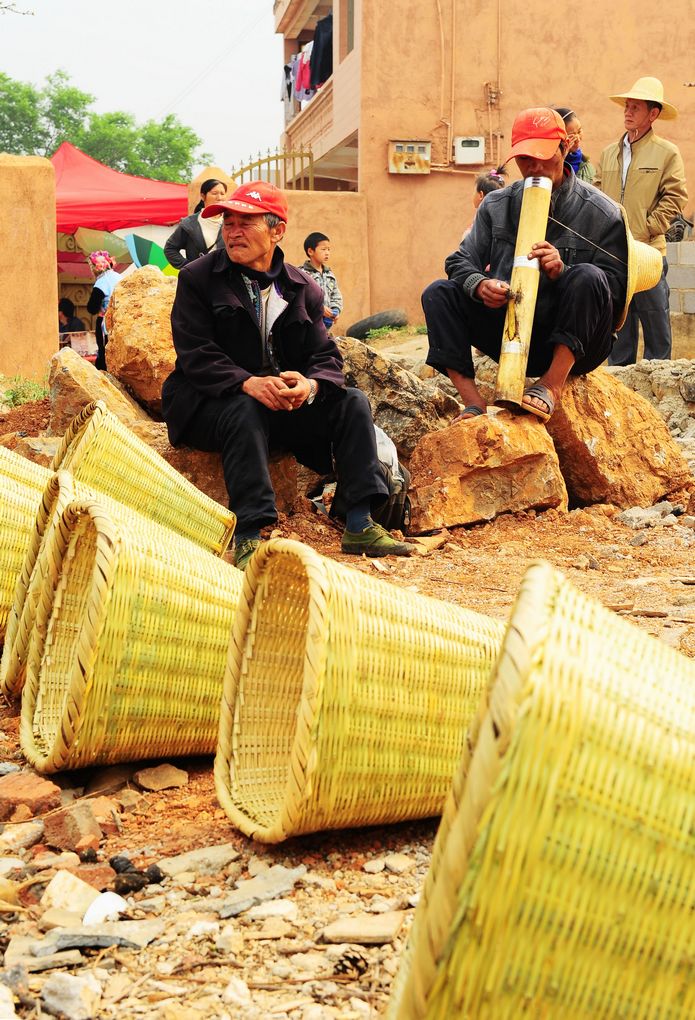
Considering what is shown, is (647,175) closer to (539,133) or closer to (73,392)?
(539,133)

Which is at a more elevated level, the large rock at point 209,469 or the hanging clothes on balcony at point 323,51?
the hanging clothes on balcony at point 323,51

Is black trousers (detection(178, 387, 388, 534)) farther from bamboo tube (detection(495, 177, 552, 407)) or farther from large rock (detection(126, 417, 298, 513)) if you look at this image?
bamboo tube (detection(495, 177, 552, 407))

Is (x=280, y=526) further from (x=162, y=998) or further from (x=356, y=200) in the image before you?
(x=356, y=200)

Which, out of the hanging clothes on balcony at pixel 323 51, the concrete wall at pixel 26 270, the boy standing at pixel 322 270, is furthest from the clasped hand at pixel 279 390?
the hanging clothes on balcony at pixel 323 51

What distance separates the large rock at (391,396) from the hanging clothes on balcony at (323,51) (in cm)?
1505

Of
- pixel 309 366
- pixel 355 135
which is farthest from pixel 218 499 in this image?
pixel 355 135

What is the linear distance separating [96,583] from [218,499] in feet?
9.70

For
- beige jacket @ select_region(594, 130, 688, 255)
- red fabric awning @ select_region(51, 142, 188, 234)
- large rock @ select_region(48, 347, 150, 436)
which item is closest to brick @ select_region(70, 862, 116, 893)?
large rock @ select_region(48, 347, 150, 436)

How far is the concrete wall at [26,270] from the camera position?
10383 mm

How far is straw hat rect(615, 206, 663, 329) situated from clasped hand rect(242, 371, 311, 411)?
6.04 feet

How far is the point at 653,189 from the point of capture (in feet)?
27.9

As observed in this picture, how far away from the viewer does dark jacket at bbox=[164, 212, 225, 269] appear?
8.56 m

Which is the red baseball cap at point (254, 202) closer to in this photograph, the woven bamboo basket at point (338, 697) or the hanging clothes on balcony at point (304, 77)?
the woven bamboo basket at point (338, 697)

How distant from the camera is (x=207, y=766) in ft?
9.72
